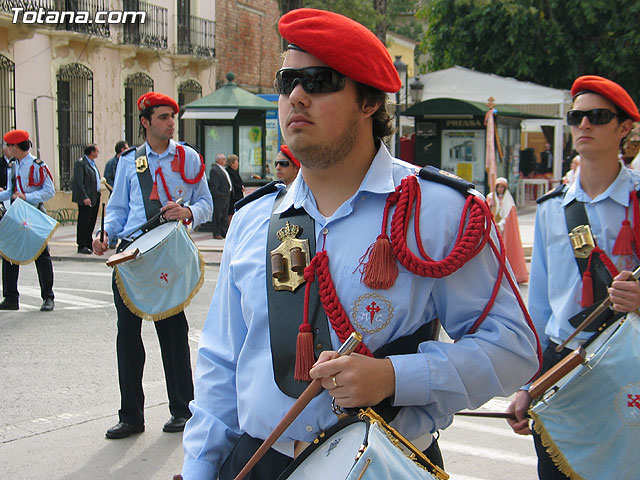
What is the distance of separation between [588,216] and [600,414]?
0.96 meters

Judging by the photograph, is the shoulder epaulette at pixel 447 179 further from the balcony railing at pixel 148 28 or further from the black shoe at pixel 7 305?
the balcony railing at pixel 148 28

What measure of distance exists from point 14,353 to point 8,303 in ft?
8.04

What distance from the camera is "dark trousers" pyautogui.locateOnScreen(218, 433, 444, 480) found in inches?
85.6

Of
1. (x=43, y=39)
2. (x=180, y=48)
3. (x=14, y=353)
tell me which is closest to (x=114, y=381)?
(x=14, y=353)

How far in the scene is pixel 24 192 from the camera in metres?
10.2

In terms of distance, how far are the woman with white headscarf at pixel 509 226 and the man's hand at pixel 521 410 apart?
30.8 ft

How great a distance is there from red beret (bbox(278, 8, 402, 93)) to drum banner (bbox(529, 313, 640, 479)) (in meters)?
1.48

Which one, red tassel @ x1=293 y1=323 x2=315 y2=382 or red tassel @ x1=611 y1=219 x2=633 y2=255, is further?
red tassel @ x1=611 y1=219 x2=633 y2=255

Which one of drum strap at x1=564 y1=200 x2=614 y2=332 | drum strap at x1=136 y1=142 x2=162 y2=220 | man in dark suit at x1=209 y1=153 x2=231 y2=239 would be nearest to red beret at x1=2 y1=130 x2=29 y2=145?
drum strap at x1=136 y1=142 x2=162 y2=220

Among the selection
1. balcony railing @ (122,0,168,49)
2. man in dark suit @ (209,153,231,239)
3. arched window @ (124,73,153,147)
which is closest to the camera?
man in dark suit @ (209,153,231,239)

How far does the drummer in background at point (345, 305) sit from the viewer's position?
6.52 ft

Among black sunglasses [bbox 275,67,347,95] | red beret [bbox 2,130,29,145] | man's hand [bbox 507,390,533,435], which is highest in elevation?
black sunglasses [bbox 275,67,347,95]

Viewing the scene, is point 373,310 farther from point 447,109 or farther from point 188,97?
point 188,97

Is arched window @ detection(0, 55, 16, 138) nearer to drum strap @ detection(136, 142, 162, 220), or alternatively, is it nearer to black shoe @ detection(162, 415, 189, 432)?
drum strap @ detection(136, 142, 162, 220)
